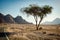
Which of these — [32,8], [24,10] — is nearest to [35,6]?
[32,8]

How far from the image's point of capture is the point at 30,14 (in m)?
49.7

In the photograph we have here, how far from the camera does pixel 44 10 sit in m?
48.2

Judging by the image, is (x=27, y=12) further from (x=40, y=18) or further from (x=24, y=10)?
(x=40, y=18)

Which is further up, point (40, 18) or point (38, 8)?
point (38, 8)

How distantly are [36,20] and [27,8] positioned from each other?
5852 millimetres

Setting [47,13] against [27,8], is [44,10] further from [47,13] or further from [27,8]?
[27,8]

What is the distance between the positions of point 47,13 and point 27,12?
23.7 ft

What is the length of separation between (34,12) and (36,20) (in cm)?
316

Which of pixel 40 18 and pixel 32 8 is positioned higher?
pixel 32 8

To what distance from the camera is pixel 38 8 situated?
4916 centimetres

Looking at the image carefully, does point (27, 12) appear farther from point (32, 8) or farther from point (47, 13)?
point (47, 13)

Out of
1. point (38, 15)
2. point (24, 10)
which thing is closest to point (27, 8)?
point (24, 10)

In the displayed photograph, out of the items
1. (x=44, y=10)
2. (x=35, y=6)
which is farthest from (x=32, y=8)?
(x=44, y=10)

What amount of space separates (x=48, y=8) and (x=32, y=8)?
18.6 ft
